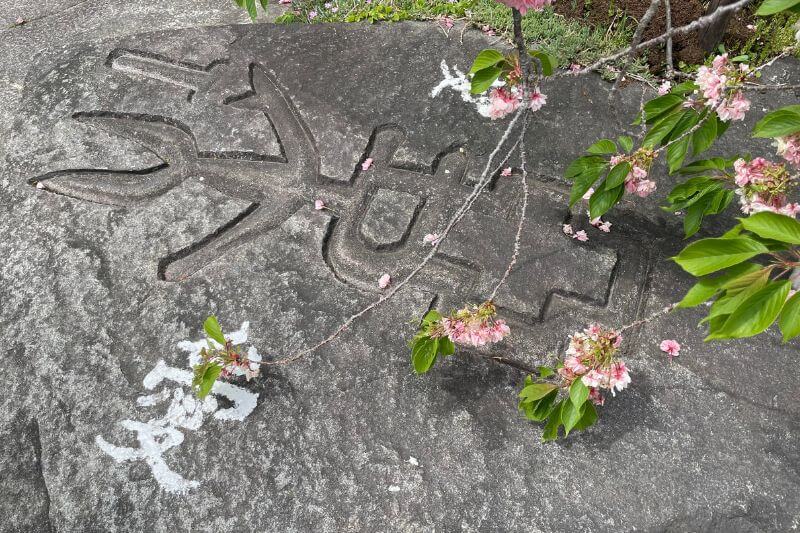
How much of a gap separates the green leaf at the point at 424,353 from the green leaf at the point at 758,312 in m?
0.79

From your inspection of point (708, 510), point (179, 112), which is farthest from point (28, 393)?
point (708, 510)

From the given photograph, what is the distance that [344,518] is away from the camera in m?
1.67

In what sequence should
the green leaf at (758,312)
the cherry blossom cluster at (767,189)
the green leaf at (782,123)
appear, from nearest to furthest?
the green leaf at (758,312)
the green leaf at (782,123)
the cherry blossom cluster at (767,189)

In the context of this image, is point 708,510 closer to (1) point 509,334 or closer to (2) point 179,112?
(1) point 509,334

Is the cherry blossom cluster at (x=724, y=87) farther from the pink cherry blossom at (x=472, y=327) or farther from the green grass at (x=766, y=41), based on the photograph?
the green grass at (x=766, y=41)

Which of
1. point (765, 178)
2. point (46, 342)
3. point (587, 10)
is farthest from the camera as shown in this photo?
point (587, 10)

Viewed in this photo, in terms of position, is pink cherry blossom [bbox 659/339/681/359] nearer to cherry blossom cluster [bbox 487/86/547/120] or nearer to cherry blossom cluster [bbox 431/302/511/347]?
cherry blossom cluster [bbox 431/302/511/347]

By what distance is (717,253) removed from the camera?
4.00 ft

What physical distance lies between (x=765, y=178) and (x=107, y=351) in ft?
6.29

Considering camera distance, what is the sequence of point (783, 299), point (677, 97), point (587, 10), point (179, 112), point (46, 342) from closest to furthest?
point (783, 299)
point (677, 97)
point (46, 342)
point (179, 112)
point (587, 10)

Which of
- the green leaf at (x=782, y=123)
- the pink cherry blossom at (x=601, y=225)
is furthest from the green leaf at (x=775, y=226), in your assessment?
the pink cherry blossom at (x=601, y=225)

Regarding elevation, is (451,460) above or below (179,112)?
below

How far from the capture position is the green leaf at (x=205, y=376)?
1774 mm

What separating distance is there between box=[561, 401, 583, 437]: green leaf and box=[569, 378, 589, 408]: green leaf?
0.02 m
